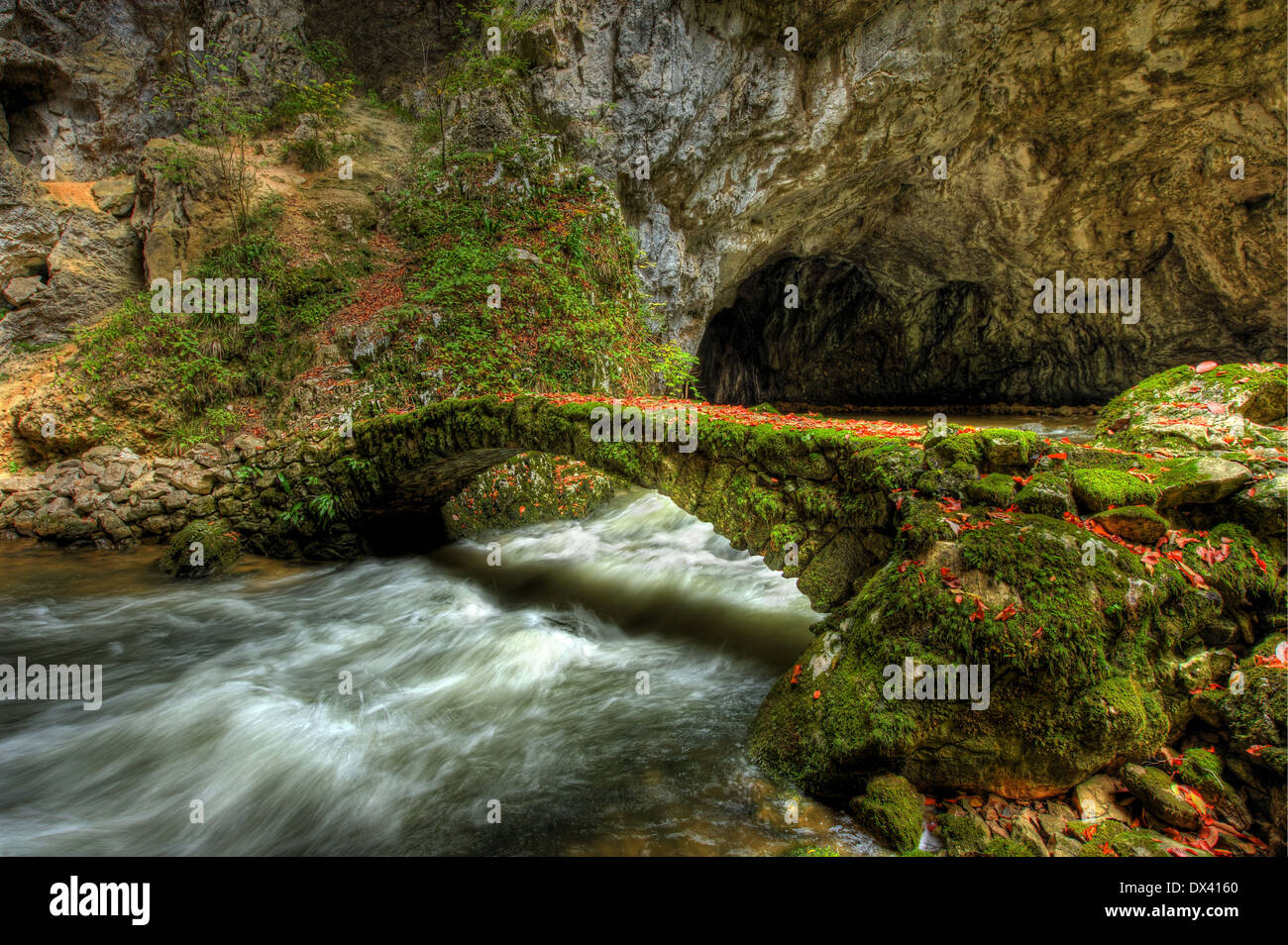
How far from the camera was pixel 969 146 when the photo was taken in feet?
43.5

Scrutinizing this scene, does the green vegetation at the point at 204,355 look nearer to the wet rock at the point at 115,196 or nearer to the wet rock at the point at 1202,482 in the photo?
the wet rock at the point at 115,196

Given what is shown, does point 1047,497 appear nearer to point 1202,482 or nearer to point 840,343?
point 1202,482

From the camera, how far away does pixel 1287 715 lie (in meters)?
2.61

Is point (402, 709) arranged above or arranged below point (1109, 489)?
below

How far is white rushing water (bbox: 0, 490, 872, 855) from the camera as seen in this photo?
3.37 metres

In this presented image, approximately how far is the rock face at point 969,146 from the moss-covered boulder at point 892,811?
12814 mm

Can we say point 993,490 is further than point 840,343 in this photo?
No

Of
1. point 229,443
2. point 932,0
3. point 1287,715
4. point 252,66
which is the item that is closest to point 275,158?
point 252,66

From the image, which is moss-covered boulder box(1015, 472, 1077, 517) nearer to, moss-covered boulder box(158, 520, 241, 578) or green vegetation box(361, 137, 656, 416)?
green vegetation box(361, 137, 656, 416)

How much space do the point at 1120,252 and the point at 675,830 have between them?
18482 millimetres

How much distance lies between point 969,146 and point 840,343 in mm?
8181

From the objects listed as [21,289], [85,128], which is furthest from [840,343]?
[85,128]

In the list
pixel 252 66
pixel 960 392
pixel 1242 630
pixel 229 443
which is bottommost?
pixel 1242 630
